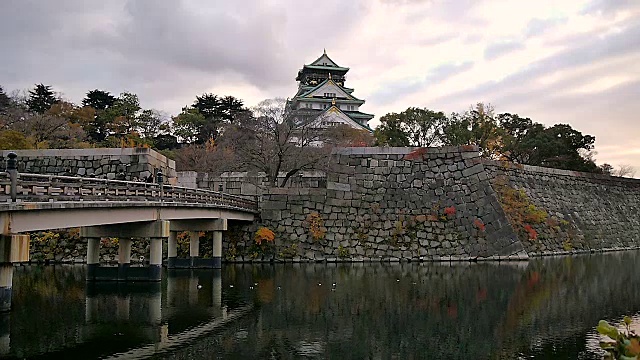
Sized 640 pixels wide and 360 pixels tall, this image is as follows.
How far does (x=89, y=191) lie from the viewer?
1530 cm

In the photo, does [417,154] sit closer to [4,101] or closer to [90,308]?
[90,308]

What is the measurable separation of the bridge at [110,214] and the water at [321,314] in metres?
1.15

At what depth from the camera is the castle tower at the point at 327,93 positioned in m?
69.2

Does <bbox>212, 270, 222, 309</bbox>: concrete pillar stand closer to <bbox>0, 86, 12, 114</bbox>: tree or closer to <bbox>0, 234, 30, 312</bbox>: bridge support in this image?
<bbox>0, 234, 30, 312</bbox>: bridge support

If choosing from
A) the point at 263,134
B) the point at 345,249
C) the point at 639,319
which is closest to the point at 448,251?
the point at 345,249

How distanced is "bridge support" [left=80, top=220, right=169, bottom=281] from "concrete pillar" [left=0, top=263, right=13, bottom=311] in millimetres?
5770

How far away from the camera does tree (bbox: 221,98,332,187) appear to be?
104ft

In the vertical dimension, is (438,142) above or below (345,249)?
above

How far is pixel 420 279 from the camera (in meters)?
21.5

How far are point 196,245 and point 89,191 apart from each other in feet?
37.5

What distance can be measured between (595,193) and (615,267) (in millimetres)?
16869

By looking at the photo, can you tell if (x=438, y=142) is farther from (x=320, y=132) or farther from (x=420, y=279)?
(x=420, y=279)

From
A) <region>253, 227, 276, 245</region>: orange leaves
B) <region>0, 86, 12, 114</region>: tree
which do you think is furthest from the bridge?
<region>0, 86, 12, 114</region>: tree

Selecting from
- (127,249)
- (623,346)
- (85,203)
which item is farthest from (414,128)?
(623,346)
